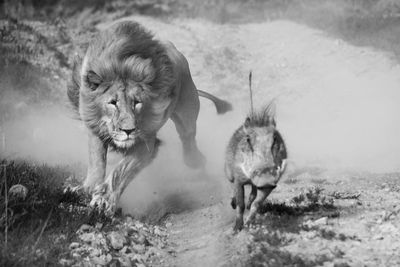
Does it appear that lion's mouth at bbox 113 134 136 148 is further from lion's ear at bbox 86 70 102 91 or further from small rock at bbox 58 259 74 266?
small rock at bbox 58 259 74 266

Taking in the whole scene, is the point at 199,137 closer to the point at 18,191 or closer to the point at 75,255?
the point at 18,191

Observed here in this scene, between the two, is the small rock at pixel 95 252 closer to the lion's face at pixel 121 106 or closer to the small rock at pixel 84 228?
the small rock at pixel 84 228

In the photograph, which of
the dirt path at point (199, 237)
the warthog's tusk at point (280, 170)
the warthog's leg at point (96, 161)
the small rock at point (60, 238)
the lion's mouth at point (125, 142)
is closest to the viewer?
the small rock at point (60, 238)

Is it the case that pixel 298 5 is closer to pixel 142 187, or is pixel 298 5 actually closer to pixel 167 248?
pixel 142 187

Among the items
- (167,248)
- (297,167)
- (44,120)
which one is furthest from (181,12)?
(167,248)

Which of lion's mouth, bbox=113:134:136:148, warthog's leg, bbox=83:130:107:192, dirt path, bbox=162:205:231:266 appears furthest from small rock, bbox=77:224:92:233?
warthog's leg, bbox=83:130:107:192

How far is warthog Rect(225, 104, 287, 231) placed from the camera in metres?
5.98

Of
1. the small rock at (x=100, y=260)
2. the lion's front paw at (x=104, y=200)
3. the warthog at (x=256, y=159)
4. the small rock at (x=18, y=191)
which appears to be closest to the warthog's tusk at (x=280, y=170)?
the warthog at (x=256, y=159)

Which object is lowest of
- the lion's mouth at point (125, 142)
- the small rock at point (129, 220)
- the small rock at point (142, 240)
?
the small rock at point (129, 220)

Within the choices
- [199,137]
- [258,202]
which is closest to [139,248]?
[258,202]

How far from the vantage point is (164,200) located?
9.25 m

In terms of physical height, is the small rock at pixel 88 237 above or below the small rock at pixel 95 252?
below

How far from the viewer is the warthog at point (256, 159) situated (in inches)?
235

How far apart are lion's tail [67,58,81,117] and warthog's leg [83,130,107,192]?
0.68 meters
